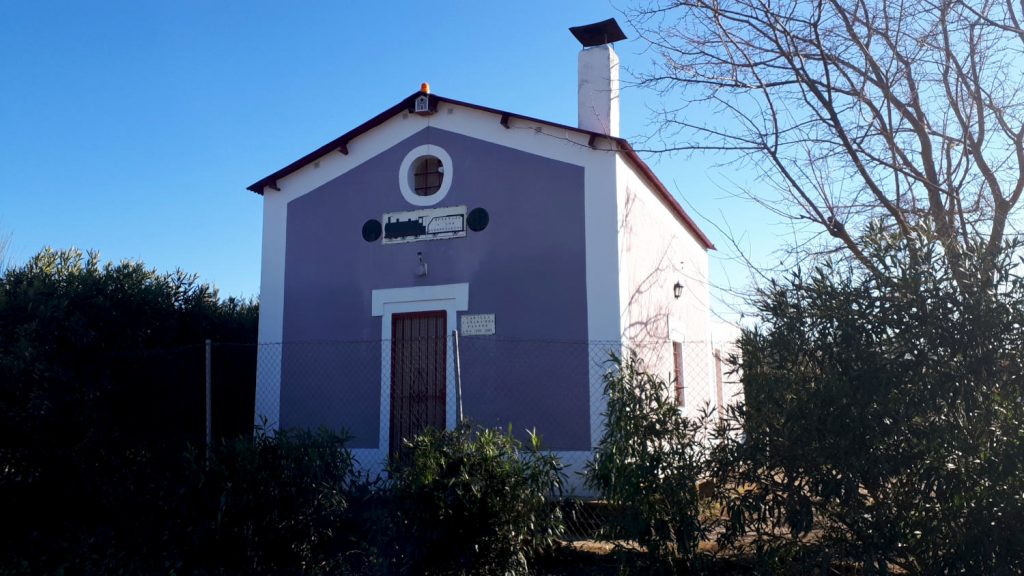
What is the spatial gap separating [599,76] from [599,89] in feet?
0.68

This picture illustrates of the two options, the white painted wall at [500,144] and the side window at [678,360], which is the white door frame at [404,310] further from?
the side window at [678,360]

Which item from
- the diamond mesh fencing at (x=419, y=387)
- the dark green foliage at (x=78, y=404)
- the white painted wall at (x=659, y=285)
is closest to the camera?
the dark green foliage at (x=78, y=404)

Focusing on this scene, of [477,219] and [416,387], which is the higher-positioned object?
[477,219]

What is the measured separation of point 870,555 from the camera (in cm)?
471

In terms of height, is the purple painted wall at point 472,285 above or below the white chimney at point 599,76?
below

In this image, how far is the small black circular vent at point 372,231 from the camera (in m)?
10.3

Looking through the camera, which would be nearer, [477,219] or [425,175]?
[477,219]

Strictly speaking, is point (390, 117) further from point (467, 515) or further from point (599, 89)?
point (467, 515)

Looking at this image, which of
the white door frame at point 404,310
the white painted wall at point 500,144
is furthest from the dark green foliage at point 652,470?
the white door frame at point 404,310

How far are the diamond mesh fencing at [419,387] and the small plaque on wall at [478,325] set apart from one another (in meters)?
0.08

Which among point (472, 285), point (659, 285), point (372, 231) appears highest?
point (372, 231)

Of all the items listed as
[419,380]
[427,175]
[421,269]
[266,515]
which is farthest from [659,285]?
[266,515]

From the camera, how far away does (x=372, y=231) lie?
10.3 meters

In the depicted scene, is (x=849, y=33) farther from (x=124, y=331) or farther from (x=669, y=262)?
(x=124, y=331)
